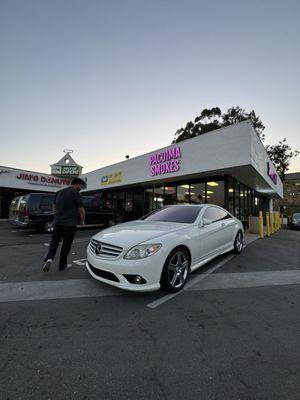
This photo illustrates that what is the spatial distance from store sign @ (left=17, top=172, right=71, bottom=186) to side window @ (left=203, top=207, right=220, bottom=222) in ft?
75.1

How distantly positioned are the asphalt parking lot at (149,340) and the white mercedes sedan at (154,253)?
12.9 inches

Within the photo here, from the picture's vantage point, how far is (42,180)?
23.3 metres

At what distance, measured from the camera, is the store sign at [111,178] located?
1614cm

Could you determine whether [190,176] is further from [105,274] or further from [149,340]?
[149,340]

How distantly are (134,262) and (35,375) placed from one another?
1.54 metres

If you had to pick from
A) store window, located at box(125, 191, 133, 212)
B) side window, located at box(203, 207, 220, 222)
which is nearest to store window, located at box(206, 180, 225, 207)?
side window, located at box(203, 207, 220, 222)

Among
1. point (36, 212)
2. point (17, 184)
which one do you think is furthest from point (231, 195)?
point (17, 184)

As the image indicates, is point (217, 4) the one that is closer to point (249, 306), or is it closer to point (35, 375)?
Answer: point (249, 306)

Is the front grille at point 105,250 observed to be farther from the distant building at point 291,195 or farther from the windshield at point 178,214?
the distant building at point 291,195

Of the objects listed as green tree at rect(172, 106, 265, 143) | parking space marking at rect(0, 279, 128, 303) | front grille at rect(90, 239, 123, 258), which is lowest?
parking space marking at rect(0, 279, 128, 303)

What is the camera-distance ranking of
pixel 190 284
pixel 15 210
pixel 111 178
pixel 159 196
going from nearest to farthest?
pixel 190 284, pixel 15 210, pixel 159 196, pixel 111 178

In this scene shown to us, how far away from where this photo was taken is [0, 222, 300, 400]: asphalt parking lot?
1.55 metres

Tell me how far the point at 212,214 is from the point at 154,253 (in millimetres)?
2480

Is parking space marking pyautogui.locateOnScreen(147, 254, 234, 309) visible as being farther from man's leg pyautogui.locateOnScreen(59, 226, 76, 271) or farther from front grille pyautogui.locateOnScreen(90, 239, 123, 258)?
man's leg pyautogui.locateOnScreen(59, 226, 76, 271)
